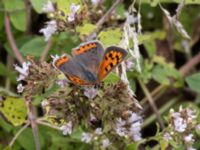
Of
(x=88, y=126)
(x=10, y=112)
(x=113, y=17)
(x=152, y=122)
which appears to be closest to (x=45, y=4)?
(x=113, y=17)

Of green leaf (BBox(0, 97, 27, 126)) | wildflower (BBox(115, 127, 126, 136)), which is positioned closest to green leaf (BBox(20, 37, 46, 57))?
green leaf (BBox(0, 97, 27, 126))

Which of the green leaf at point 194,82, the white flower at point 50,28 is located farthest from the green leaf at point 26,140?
the green leaf at point 194,82

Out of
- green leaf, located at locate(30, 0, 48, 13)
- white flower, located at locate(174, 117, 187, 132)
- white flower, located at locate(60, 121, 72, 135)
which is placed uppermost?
green leaf, located at locate(30, 0, 48, 13)

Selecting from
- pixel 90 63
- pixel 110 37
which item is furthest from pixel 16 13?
pixel 90 63

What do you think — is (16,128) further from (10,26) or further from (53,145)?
(10,26)

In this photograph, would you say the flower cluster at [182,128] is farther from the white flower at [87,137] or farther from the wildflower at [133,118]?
the white flower at [87,137]

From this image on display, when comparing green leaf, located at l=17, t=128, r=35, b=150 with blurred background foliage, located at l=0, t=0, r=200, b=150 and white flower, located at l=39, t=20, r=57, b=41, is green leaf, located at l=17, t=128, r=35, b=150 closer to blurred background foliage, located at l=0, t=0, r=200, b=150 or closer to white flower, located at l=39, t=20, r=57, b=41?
blurred background foliage, located at l=0, t=0, r=200, b=150
